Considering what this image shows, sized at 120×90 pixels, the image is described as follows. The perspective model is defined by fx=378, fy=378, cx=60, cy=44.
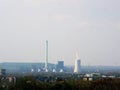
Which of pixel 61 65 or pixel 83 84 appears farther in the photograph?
pixel 61 65

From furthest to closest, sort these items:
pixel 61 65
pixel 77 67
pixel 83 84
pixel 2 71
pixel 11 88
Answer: pixel 61 65 → pixel 77 67 → pixel 2 71 → pixel 83 84 → pixel 11 88

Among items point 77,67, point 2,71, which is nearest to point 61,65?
point 77,67

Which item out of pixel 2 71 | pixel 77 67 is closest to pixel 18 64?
pixel 77 67

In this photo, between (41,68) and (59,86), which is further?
(41,68)

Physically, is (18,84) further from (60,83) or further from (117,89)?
(117,89)

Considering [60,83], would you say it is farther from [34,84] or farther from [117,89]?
[117,89]

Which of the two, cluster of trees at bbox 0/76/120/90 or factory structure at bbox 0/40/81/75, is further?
factory structure at bbox 0/40/81/75

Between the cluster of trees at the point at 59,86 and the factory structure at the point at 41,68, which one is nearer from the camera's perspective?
the cluster of trees at the point at 59,86

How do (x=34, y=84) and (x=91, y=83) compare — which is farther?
(x=91, y=83)

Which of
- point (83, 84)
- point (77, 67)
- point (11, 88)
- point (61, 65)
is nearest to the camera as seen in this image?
point (11, 88)
